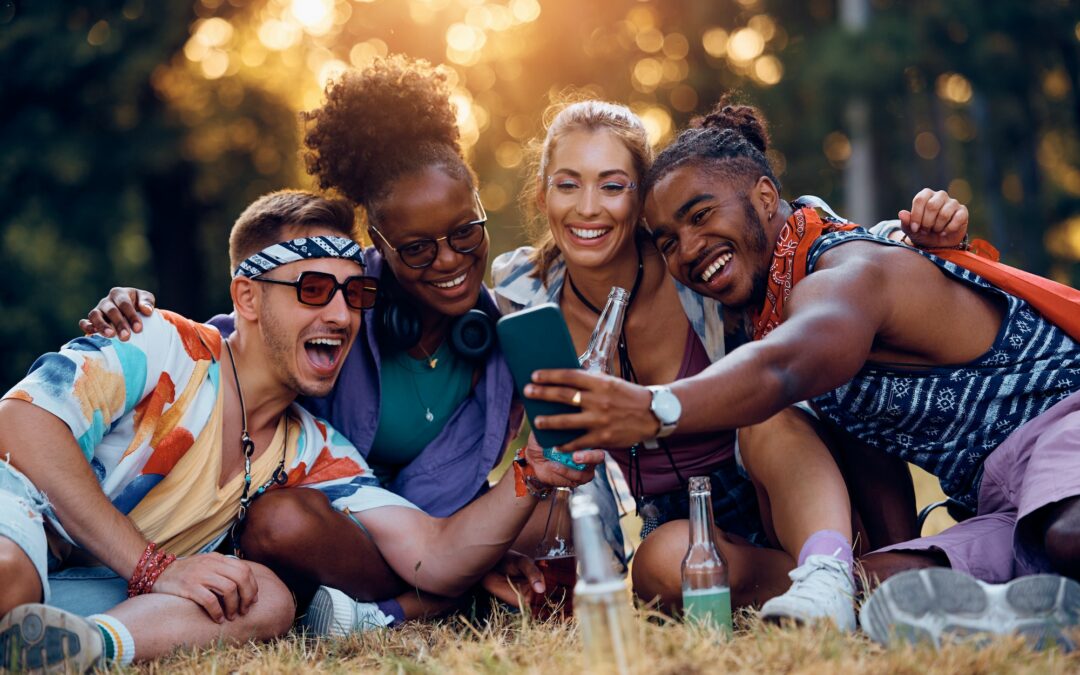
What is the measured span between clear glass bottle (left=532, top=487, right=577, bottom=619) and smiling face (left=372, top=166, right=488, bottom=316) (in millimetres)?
933

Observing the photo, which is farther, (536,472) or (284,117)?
(284,117)

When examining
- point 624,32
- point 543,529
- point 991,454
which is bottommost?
point 543,529

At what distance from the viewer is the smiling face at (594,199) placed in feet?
14.8

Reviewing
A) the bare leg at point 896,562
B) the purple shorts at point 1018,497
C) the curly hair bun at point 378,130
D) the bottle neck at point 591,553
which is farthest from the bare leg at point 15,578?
the purple shorts at point 1018,497

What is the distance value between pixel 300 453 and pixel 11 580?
1.33m

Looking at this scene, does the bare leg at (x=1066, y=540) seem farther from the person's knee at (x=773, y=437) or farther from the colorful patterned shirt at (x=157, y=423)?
the colorful patterned shirt at (x=157, y=423)

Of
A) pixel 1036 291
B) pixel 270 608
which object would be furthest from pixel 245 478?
pixel 1036 291

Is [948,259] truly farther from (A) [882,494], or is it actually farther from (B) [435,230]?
(B) [435,230]

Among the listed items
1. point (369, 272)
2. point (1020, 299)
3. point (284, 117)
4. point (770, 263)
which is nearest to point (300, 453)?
point (369, 272)

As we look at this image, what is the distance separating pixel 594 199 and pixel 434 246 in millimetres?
686

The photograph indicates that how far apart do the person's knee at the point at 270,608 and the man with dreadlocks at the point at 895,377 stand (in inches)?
61.7

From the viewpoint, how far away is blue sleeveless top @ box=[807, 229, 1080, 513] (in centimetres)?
368

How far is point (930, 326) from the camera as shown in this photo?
360 cm

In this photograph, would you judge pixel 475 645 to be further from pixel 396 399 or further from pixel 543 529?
pixel 396 399
